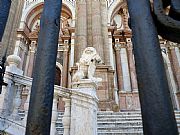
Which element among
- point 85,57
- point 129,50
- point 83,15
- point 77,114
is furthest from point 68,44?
point 77,114

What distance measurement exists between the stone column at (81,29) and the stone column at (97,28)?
479mm

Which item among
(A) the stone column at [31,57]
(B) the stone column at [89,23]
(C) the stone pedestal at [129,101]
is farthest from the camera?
(A) the stone column at [31,57]

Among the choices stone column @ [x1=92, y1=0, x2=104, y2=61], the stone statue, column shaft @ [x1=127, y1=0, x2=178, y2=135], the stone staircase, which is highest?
stone column @ [x1=92, y1=0, x2=104, y2=61]

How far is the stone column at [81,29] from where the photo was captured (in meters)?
10.0

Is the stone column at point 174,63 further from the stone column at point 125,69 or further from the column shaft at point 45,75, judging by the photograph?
the column shaft at point 45,75

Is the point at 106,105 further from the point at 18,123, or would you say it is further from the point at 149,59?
the point at 149,59

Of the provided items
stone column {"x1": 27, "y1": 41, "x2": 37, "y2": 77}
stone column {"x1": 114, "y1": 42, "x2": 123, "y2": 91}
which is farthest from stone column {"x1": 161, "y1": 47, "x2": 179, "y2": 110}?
stone column {"x1": 27, "y1": 41, "x2": 37, "y2": 77}

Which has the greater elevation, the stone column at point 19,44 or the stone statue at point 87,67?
the stone column at point 19,44

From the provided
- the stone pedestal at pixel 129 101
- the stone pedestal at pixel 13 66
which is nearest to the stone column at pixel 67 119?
the stone pedestal at pixel 13 66

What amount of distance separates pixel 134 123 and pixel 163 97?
4.63 meters

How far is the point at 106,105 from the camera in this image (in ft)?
27.2

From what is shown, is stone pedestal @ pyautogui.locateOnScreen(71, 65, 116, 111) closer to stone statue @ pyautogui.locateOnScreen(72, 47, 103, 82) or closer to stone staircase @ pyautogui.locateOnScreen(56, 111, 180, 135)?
stone staircase @ pyautogui.locateOnScreen(56, 111, 180, 135)

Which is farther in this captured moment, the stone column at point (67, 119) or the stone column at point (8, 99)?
the stone column at point (8, 99)

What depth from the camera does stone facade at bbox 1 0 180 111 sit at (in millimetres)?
10016
